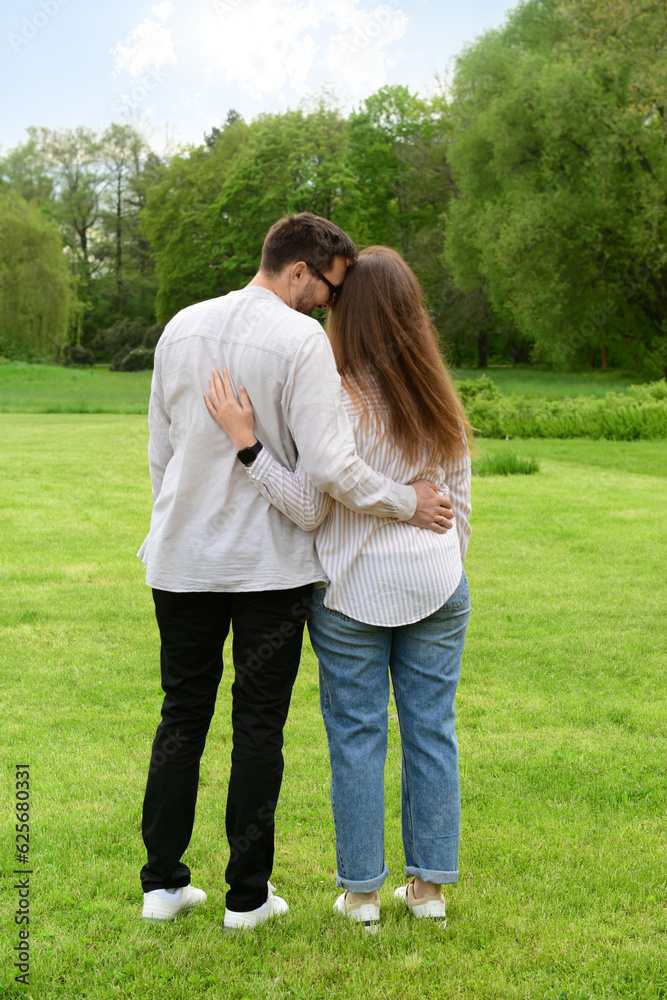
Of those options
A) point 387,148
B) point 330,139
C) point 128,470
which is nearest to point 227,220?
point 330,139

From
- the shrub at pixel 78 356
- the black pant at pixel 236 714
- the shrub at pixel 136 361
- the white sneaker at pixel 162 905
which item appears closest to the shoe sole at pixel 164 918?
the white sneaker at pixel 162 905

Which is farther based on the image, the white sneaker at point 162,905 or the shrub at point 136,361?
the shrub at point 136,361

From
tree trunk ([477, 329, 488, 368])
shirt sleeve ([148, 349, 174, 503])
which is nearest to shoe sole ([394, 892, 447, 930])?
shirt sleeve ([148, 349, 174, 503])

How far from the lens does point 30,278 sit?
44.1 metres

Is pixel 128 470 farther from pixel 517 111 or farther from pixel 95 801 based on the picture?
pixel 517 111

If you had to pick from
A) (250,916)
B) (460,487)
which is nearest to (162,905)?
(250,916)

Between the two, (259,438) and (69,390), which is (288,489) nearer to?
(259,438)

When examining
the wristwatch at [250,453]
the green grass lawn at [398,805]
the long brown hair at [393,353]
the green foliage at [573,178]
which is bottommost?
the green grass lawn at [398,805]

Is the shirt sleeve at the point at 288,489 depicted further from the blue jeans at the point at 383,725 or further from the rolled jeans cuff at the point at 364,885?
the rolled jeans cuff at the point at 364,885

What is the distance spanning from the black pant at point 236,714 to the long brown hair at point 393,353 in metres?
0.58

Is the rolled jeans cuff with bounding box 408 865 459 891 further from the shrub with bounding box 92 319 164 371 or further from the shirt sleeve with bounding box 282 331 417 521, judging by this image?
the shrub with bounding box 92 319 164 371

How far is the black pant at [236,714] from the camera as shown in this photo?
8.50 feet

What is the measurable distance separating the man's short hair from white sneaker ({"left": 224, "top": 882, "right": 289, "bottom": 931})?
74.8 inches

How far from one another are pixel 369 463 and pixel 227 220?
4302 cm
